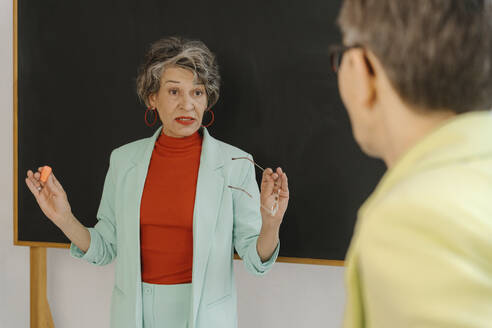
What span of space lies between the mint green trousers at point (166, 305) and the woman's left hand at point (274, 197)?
40 centimetres

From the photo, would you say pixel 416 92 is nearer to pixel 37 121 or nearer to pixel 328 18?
pixel 328 18

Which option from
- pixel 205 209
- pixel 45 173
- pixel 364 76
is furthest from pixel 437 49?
pixel 45 173

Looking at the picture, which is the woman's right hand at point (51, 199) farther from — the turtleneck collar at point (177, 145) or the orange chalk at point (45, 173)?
the turtleneck collar at point (177, 145)

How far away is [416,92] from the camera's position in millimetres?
619

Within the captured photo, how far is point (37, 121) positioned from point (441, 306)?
2057 millimetres

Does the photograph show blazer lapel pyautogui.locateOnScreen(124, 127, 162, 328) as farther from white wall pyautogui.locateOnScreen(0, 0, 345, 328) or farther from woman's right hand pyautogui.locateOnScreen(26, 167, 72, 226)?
white wall pyautogui.locateOnScreen(0, 0, 345, 328)

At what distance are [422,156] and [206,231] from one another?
1.19 metres

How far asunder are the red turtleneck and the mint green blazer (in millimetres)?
33

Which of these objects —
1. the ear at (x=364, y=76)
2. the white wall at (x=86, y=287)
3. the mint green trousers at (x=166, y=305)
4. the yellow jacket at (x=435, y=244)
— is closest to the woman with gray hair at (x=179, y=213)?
the mint green trousers at (x=166, y=305)

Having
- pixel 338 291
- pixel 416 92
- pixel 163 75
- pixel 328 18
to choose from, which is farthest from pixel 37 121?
pixel 416 92

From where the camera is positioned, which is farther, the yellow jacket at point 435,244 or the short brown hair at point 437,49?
the short brown hair at point 437,49

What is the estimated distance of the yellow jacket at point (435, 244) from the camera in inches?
17.8

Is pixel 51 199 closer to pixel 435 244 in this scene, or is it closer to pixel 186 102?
pixel 186 102

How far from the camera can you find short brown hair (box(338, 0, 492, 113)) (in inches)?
23.6
